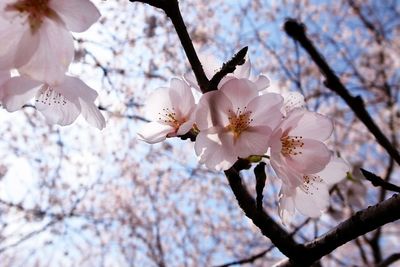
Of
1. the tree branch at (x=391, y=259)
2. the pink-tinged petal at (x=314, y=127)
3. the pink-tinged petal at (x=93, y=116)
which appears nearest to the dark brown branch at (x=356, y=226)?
the pink-tinged petal at (x=314, y=127)

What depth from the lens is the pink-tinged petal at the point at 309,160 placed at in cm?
124

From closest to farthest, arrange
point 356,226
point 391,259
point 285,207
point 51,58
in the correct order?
point 51,58 → point 356,226 → point 285,207 → point 391,259

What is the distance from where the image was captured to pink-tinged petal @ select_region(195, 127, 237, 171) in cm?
113

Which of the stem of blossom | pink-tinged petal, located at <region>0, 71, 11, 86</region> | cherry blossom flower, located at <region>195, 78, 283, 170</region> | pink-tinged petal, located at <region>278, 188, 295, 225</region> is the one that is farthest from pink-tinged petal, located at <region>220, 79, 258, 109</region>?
the stem of blossom

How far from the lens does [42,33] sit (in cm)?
105

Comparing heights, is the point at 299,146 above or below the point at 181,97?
below

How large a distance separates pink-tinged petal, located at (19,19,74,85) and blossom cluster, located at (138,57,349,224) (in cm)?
34

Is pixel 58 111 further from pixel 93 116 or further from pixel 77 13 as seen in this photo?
pixel 77 13

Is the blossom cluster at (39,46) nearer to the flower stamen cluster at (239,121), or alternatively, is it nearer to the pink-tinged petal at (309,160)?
the flower stamen cluster at (239,121)

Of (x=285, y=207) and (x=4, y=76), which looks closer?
(x=4, y=76)

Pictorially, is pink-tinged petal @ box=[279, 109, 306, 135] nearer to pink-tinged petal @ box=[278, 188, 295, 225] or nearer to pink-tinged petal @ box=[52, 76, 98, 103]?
pink-tinged petal @ box=[278, 188, 295, 225]

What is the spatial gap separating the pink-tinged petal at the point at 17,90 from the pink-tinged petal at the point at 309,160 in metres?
0.73

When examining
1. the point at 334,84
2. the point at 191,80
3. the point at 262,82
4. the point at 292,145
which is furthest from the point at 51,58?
the point at 334,84

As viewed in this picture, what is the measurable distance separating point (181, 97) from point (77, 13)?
40 cm
